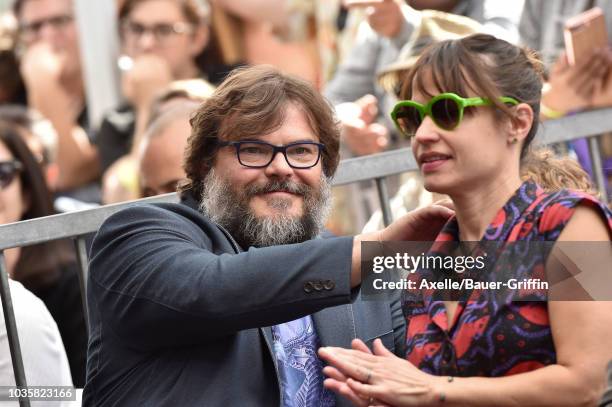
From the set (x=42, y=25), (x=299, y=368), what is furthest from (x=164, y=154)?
(x=42, y=25)

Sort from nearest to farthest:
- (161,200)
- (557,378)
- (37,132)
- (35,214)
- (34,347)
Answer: (557,378) → (34,347) → (161,200) → (35,214) → (37,132)

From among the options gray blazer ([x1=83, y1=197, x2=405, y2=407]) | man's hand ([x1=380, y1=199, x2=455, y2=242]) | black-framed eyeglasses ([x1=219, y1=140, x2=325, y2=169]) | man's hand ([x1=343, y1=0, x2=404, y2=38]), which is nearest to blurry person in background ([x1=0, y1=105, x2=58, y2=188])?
man's hand ([x1=343, y1=0, x2=404, y2=38])

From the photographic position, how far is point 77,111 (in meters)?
7.88

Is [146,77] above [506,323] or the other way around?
above

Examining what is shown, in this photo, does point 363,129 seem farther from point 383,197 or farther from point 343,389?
point 343,389

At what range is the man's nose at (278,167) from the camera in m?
3.57

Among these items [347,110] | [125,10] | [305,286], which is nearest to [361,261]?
[305,286]

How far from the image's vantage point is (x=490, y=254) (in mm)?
2908

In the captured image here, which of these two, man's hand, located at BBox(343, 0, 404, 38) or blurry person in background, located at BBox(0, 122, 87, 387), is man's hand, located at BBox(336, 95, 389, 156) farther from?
blurry person in background, located at BBox(0, 122, 87, 387)

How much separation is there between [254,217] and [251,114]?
29cm

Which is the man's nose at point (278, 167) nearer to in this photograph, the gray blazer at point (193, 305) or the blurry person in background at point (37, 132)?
the gray blazer at point (193, 305)

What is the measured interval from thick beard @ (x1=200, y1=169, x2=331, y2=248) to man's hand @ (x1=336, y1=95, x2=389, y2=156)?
1.81 metres

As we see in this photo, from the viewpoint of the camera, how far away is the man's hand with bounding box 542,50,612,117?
197 inches

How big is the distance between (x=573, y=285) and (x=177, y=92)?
3402 mm
